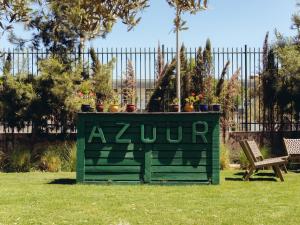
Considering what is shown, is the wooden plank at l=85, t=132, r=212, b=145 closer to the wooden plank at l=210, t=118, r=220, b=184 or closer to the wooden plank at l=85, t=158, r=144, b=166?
the wooden plank at l=210, t=118, r=220, b=184

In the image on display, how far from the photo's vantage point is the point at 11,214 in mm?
6109

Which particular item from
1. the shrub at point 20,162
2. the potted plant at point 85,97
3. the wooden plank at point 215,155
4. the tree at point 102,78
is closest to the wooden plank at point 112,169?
the wooden plank at point 215,155

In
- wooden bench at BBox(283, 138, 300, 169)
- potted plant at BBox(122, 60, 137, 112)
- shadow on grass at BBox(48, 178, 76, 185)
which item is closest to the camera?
shadow on grass at BBox(48, 178, 76, 185)

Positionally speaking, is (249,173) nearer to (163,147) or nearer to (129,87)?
(163,147)

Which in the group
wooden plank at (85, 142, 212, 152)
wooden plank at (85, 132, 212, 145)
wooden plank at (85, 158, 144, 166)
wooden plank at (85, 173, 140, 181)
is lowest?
wooden plank at (85, 173, 140, 181)

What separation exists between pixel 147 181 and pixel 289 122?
25.2 feet

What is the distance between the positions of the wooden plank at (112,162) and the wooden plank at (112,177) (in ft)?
0.63

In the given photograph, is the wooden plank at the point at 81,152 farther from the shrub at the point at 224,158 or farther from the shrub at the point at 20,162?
the shrub at the point at 224,158

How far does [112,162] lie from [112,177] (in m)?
0.29

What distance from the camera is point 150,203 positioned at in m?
6.98

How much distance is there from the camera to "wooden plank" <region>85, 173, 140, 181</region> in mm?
9141

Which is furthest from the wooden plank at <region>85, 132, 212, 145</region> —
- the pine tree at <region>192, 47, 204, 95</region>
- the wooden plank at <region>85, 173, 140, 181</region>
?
the pine tree at <region>192, 47, 204, 95</region>

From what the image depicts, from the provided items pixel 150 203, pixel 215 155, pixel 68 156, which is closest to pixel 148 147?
pixel 215 155

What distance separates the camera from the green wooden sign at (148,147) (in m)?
9.11
